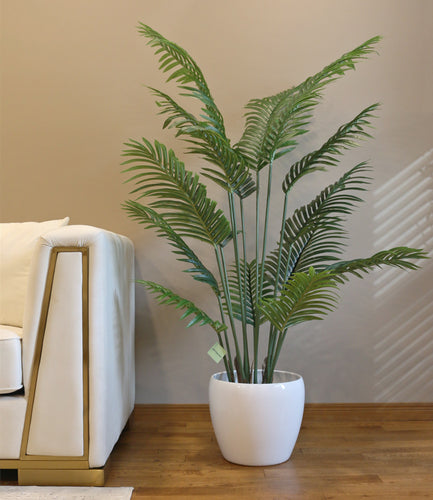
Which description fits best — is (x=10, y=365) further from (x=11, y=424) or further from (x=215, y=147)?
(x=215, y=147)

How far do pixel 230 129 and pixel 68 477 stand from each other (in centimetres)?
156

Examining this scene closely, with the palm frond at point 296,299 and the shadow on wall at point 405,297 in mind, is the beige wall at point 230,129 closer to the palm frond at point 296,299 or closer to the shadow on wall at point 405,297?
the shadow on wall at point 405,297

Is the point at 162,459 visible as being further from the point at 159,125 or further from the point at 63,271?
the point at 159,125

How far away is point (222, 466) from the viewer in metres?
1.84

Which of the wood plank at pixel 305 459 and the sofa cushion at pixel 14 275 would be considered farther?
the sofa cushion at pixel 14 275

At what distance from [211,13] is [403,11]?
86 centimetres

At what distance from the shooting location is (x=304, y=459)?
190 centimetres

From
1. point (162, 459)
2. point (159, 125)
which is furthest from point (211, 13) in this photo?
point (162, 459)

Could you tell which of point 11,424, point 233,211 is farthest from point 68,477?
point 233,211

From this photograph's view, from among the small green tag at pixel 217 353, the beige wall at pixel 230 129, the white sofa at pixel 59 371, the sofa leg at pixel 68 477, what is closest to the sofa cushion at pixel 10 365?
the white sofa at pixel 59 371

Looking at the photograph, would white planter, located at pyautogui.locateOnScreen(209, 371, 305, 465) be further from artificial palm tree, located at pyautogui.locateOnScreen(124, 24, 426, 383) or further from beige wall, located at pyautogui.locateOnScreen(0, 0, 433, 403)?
beige wall, located at pyautogui.locateOnScreen(0, 0, 433, 403)

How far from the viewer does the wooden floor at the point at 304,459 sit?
1635mm

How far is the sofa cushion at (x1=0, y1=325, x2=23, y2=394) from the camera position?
5.24 feet

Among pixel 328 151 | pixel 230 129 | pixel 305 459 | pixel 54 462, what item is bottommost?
pixel 305 459
